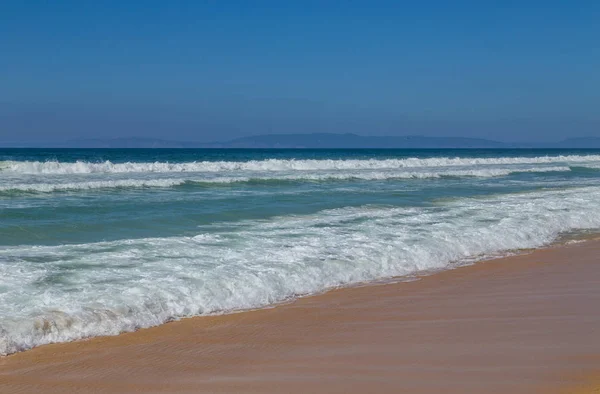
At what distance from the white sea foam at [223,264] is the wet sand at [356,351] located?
0.34 meters

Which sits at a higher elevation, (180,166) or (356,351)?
(180,166)

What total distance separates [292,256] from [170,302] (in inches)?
94.4

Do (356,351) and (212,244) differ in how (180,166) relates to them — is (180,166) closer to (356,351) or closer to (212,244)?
(212,244)

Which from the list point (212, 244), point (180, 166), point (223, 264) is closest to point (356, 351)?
point (223, 264)

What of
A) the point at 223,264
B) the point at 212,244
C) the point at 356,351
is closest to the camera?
the point at 356,351

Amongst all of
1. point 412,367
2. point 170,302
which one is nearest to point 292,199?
point 170,302

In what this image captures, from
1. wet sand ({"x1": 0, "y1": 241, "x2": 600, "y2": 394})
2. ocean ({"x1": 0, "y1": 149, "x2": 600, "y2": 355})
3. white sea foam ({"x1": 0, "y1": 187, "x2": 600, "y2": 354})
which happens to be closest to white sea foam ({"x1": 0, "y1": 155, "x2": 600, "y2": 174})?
ocean ({"x1": 0, "y1": 149, "x2": 600, "y2": 355})

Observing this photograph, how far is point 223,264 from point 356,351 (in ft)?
10.3

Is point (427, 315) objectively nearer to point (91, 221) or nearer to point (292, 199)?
point (91, 221)

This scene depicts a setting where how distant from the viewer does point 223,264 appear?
26.0ft

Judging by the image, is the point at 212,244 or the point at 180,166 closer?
the point at 212,244

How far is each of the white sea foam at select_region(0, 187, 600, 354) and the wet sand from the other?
0.34 meters

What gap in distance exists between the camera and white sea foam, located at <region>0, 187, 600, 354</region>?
5859 mm

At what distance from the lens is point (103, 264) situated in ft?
25.5
